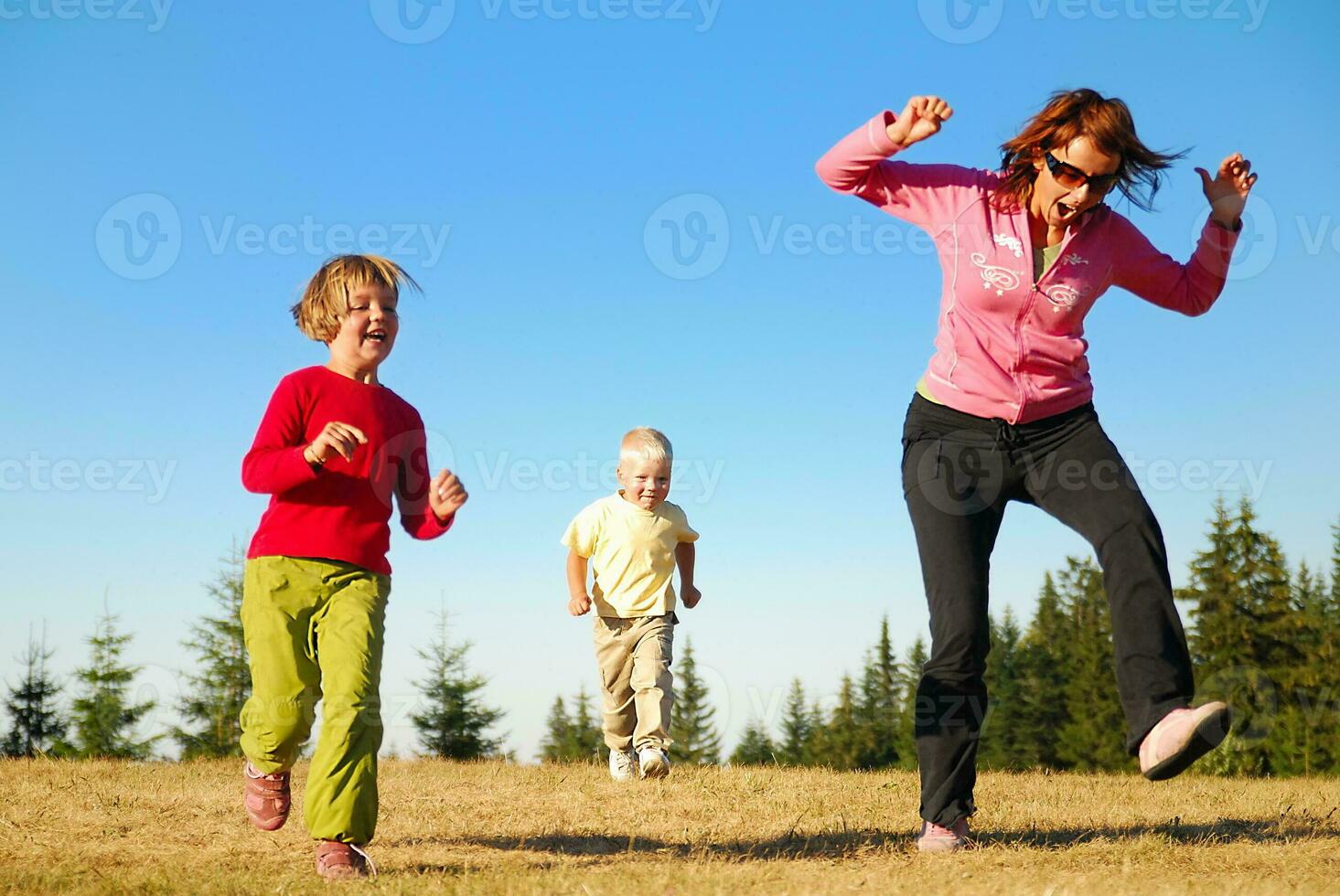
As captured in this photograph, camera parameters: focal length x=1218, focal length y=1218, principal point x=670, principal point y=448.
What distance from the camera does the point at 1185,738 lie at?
4.14 meters

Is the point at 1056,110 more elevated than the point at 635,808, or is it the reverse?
the point at 1056,110

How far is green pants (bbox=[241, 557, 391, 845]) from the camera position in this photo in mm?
4453

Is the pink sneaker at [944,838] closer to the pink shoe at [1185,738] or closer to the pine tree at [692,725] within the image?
the pink shoe at [1185,738]

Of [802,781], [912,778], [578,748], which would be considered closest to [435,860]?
[802,781]

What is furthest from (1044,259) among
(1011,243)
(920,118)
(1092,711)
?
(1092,711)

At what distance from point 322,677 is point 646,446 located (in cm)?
421

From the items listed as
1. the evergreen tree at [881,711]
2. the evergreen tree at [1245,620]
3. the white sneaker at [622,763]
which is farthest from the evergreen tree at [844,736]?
the white sneaker at [622,763]

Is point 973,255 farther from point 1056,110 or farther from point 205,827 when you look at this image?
point 205,827

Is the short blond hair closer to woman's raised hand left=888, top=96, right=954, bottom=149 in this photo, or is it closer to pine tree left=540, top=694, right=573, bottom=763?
woman's raised hand left=888, top=96, right=954, bottom=149

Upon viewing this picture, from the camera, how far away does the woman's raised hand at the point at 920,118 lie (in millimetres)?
4547

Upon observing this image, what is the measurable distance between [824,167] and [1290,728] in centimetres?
3492

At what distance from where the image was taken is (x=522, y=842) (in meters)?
5.52

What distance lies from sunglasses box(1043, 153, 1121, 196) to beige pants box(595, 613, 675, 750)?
4721mm

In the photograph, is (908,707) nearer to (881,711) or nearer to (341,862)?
(881,711)
